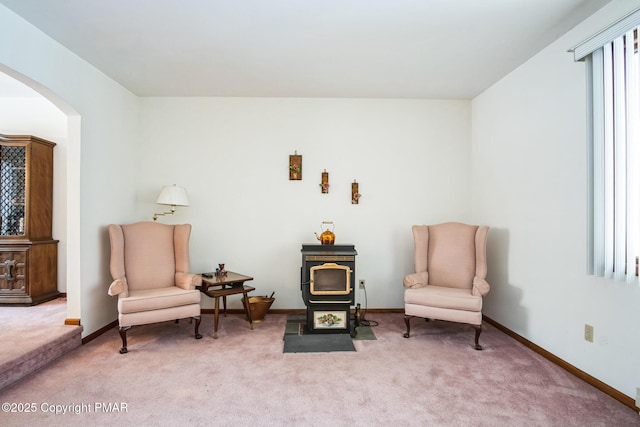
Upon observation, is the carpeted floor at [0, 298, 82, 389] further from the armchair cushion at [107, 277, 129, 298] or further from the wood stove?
the wood stove

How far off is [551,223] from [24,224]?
217 inches

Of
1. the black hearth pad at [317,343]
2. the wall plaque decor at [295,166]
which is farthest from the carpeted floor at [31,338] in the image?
the wall plaque decor at [295,166]

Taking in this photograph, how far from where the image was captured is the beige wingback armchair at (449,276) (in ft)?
10.6

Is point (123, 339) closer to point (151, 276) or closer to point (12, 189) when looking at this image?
point (151, 276)

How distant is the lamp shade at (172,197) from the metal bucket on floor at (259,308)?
1.38 m

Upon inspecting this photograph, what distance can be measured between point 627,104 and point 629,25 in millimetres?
461

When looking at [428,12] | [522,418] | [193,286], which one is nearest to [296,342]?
[193,286]

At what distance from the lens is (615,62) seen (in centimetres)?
223

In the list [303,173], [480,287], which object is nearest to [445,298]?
[480,287]

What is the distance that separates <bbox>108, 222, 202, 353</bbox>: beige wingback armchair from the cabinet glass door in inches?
60.6

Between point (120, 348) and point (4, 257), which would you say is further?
point (4, 257)

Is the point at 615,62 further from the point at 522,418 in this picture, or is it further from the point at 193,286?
the point at 193,286

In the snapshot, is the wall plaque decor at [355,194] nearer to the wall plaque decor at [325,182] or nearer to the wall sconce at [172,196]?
the wall plaque decor at [325,182]

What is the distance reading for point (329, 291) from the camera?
357cm
